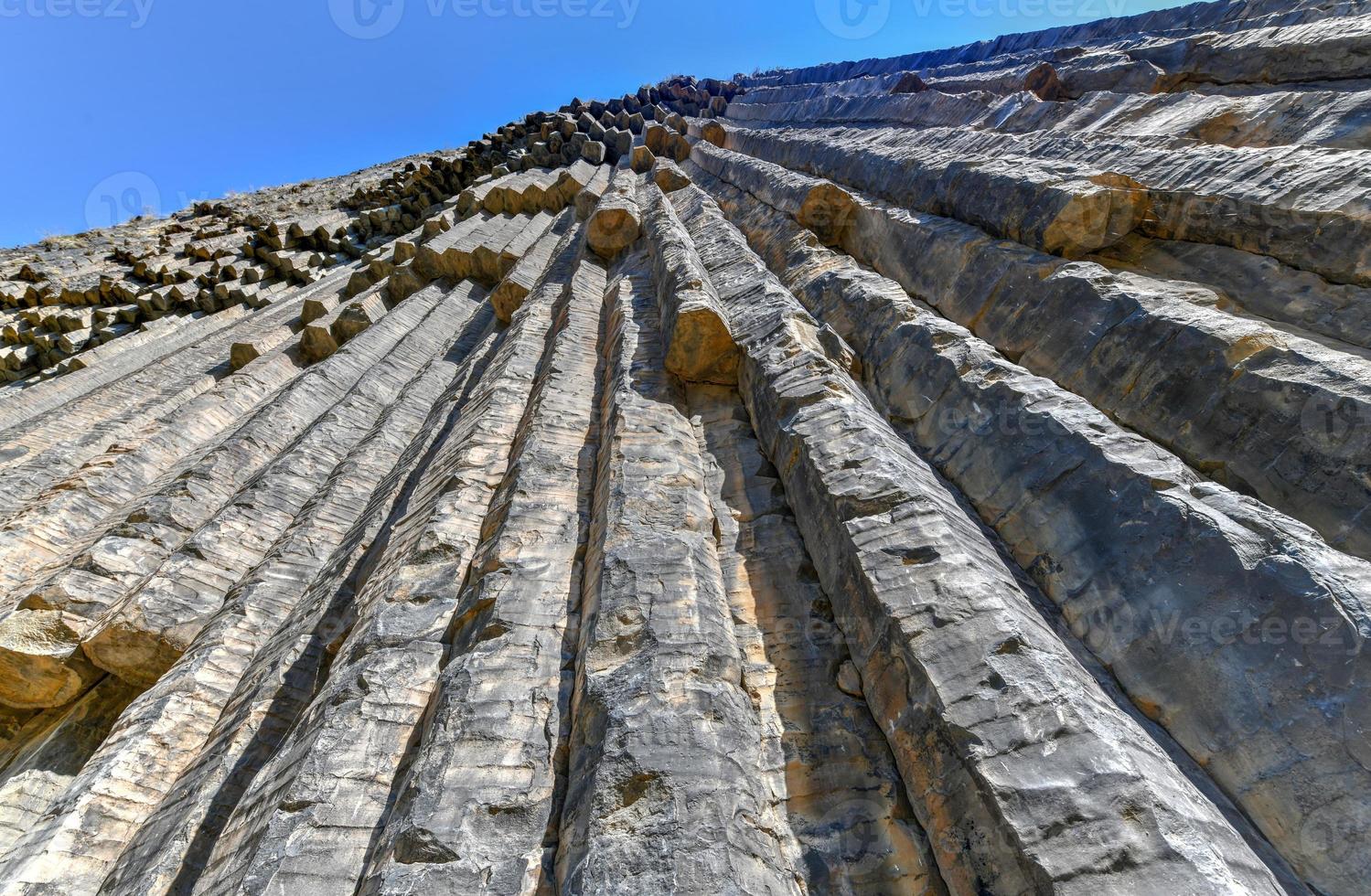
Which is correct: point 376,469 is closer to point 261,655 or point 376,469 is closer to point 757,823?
point 261,655

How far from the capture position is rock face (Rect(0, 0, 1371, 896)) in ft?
5.09

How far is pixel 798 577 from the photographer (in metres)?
2.53

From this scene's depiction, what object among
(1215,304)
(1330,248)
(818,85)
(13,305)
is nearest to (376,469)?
(1215,304)

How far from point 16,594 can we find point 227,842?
2682 millimetres

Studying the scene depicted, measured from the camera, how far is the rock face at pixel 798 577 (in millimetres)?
1551
